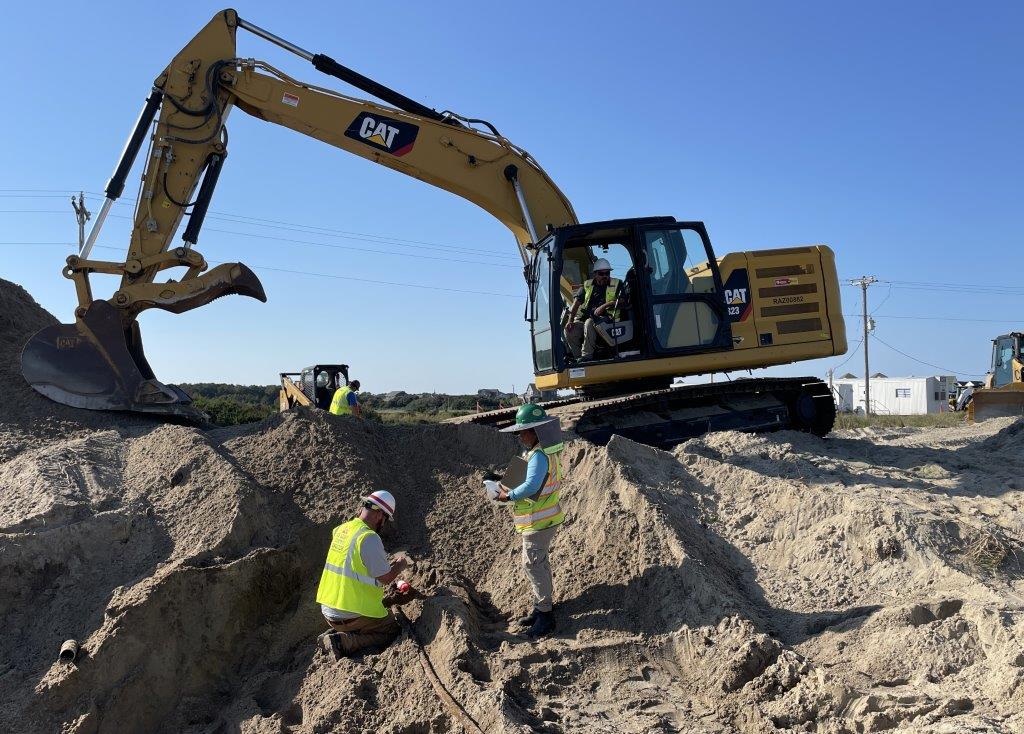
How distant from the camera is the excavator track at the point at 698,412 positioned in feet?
30.7

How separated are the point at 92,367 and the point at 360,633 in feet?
17.7

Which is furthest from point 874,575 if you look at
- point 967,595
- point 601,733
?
point 601,733

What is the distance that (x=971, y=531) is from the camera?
20.4 ft

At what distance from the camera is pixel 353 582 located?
5.53 metres

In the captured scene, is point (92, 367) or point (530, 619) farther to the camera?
point (92, 367)

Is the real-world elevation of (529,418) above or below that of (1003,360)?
below

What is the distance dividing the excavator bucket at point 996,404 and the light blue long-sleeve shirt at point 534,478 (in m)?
15.3

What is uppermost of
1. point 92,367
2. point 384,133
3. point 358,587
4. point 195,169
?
point 384,133

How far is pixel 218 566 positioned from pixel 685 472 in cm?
428

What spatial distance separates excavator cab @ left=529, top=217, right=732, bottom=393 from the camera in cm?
941

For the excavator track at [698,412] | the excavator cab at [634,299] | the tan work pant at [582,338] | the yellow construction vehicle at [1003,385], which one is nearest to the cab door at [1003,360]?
the yellow construction vehicle at [1003,385]

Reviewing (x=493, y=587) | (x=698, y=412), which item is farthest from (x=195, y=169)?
(x=698, y=412)

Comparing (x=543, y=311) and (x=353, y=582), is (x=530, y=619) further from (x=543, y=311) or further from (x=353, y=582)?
(x=543, y=311)

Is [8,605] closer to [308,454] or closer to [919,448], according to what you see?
[308,454]
